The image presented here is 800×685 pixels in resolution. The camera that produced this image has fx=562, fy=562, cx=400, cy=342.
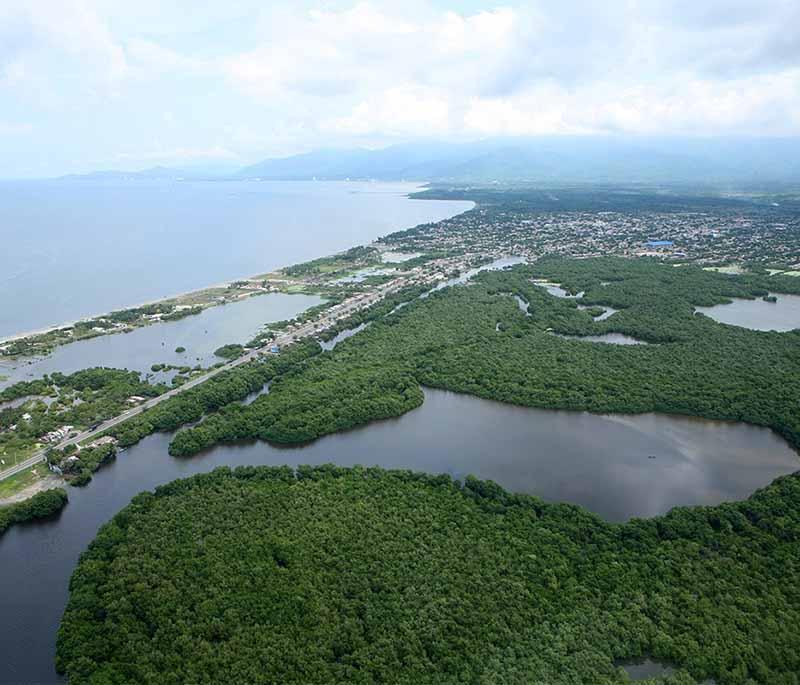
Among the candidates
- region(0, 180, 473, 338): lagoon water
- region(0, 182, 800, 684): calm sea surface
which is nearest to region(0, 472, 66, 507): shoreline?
region(0, 182, 800, 684): calm sea surface

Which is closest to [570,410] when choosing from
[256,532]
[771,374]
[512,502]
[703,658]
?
[512,502]

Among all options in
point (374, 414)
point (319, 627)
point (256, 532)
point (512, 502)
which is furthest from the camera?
point (374, 414)

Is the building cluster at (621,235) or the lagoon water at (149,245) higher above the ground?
the building cluster at (621,235)

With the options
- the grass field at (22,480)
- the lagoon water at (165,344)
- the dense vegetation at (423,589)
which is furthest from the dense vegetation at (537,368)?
the lagoon water at (165,344)

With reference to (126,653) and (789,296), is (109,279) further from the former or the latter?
(789,296)

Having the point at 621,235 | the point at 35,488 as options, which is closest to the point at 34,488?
the point at 35,488

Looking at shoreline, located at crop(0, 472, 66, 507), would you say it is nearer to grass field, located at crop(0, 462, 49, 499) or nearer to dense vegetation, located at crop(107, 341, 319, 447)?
grass field, located at crop(0, 462, 49, 499)

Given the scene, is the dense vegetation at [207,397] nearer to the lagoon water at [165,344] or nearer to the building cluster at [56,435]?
the building cluster at [56,435]
